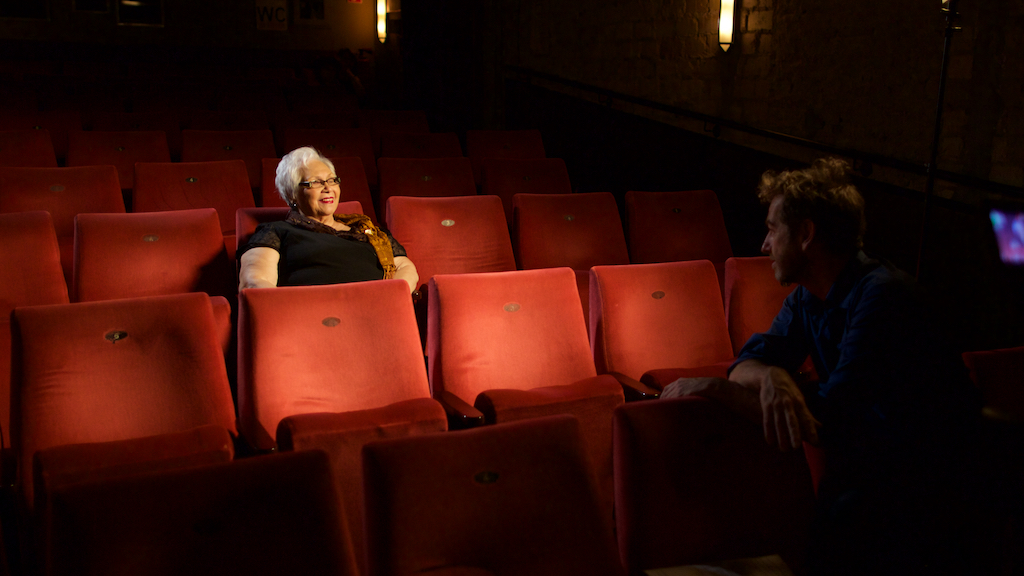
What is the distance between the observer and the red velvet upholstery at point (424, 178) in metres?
3.05

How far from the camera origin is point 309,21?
8.16m

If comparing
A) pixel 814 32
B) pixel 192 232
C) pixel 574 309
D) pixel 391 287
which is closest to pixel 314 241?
pixel 192 232

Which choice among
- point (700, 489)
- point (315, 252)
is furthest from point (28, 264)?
point (700, 489)

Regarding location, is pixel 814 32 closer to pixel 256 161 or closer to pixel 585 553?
pixel 256 161

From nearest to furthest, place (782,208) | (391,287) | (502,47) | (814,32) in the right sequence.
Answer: (782,208), (391,287), (814,32), (502,47)

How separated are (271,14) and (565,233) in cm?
660

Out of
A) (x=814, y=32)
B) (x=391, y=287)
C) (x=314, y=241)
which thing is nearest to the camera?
(x=391, y=287)

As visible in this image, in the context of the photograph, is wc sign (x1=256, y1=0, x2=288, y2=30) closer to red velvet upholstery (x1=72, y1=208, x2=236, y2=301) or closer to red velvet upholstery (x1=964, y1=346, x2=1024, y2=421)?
red velvet upholstery (x1=72, y1=208, x2=236, y2=301)

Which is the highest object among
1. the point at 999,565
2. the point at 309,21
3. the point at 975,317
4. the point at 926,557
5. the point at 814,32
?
the point at 309,21

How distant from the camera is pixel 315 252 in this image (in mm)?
2111

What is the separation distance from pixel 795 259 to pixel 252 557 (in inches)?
37.1

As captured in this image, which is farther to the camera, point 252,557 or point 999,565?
point 999,565

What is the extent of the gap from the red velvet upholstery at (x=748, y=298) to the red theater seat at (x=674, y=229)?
21.0 inches

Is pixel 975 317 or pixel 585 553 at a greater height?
pixel 975 317
